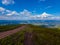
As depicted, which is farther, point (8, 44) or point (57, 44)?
point (57, 44)

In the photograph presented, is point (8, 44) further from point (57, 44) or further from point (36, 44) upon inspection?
point (57, 44)

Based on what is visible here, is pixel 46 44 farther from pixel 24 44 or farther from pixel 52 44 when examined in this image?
pixel 24 44

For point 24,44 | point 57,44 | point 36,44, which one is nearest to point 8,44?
point 24,44

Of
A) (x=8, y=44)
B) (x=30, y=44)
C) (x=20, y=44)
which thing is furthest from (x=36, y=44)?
(x=8, y=44)

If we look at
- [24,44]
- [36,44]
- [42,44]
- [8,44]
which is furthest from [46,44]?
[8,44]

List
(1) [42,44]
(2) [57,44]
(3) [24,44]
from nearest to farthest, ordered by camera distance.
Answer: (3) [24,44] → (1) [42,44] → (2) [57,44]

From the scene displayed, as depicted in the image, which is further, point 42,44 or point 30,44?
point 42,44

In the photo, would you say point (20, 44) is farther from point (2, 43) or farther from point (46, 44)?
point (46, 44)

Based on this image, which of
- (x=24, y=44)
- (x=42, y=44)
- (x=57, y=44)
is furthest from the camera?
(x=57, y=44)
